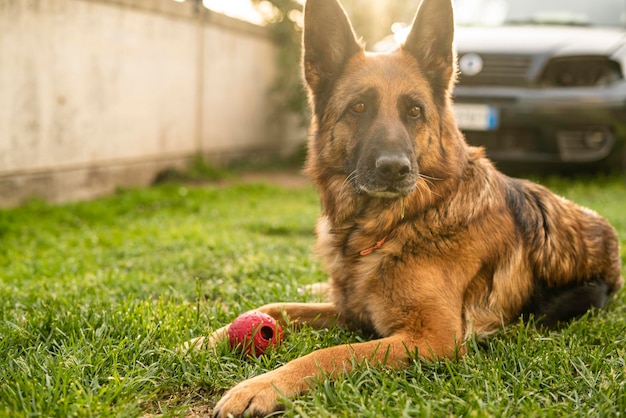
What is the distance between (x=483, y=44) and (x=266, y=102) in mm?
5399

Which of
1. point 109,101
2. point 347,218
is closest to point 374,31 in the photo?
point 109,101

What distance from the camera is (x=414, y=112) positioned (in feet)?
11.2

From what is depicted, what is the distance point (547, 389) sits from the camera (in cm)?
273

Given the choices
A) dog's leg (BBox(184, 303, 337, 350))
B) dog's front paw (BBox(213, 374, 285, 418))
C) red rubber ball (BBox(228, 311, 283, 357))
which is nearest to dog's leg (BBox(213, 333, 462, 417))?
dog's front paw (BBox(213, 374, 285, 418))

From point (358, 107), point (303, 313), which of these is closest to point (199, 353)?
point (303, 313)

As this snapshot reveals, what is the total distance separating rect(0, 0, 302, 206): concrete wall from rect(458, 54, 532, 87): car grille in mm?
4160

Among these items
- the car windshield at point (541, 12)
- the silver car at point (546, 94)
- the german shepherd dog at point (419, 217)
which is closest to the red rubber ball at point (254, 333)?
the german shepherd dog at point (419, 217)

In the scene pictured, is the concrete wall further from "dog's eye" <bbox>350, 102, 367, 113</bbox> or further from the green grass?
"dog's eye" <bbox>350, 102, 367, 113</bbox>

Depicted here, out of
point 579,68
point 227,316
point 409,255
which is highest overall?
point 579,68

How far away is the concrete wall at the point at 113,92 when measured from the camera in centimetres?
674

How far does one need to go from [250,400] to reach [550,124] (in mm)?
6278

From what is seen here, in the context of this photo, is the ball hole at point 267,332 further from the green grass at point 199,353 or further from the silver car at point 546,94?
→ the silver car at point 546,94

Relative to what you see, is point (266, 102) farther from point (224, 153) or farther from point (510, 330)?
point (510, 330)

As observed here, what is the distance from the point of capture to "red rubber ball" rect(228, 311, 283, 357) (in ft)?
10.1
